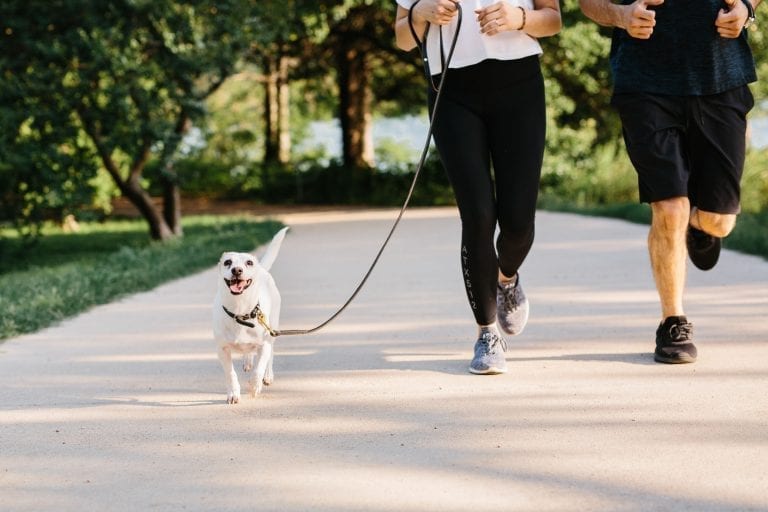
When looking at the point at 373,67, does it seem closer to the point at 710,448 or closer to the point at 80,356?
the point at 80,356

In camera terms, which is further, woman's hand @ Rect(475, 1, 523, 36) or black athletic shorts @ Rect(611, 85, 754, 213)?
black athletic shorts @ Rect(611, 85, 754, 213)

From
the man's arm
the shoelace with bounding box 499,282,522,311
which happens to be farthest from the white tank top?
the shoelace with bounding box 499,282,522,311

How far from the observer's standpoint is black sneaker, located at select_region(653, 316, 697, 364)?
5609mm

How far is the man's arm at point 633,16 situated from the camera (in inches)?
217

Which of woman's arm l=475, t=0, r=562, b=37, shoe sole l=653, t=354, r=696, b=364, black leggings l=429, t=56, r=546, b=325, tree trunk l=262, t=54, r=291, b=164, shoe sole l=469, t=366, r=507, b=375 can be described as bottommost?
tree trunk l=262, t=54, r=291, b=164

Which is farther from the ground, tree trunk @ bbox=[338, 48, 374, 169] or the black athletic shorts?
the black athletic shorts

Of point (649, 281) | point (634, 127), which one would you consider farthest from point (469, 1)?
point (649, 281)

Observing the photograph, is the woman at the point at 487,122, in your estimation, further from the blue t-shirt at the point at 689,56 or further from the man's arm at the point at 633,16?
the blue t-shirt at the point at 689,56

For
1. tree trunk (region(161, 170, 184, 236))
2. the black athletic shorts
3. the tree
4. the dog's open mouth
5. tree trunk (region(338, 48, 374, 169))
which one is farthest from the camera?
tree trunk (region(338, 48, 374, 169))

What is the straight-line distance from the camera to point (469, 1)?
550cm

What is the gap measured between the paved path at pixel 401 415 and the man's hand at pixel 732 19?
5.19ft

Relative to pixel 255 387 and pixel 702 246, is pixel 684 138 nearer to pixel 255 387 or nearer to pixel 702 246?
pixel 702 246

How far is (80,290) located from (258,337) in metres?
4.78

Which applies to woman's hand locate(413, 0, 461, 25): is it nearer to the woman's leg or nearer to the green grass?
the woman's leg
